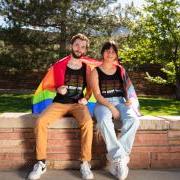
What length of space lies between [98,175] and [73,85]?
1121 mm

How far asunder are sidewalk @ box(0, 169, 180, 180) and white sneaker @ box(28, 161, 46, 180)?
6 cm

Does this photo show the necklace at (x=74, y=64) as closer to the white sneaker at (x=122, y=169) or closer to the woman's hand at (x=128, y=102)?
the woman's hand at (x=128, y=102)

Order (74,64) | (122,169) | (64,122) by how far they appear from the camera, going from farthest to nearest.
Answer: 1. (74,64)
2. (64,122)
3. (122,169)

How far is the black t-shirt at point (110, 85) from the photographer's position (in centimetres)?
509

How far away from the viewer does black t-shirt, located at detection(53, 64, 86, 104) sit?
512 centimetres

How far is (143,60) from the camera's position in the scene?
18719 mm

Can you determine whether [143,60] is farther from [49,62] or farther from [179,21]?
[49,62]

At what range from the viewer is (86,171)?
4648 millimetres

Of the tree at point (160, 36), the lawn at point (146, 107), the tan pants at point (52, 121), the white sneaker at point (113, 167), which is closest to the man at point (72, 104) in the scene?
the tan pants at point (52, 121)

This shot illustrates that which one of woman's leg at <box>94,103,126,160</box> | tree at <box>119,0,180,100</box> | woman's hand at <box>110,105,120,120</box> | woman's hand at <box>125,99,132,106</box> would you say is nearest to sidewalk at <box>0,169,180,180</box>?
woman's leg at <box>94,103,126,160</box>

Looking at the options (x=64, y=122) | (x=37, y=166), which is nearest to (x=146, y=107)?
(x=64, y=122)

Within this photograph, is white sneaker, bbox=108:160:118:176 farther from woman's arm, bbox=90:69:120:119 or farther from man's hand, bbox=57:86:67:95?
man's hand, bbox=57:86:67:95

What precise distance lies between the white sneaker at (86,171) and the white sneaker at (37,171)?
1.39 feet

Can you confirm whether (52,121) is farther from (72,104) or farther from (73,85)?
(73,85)
